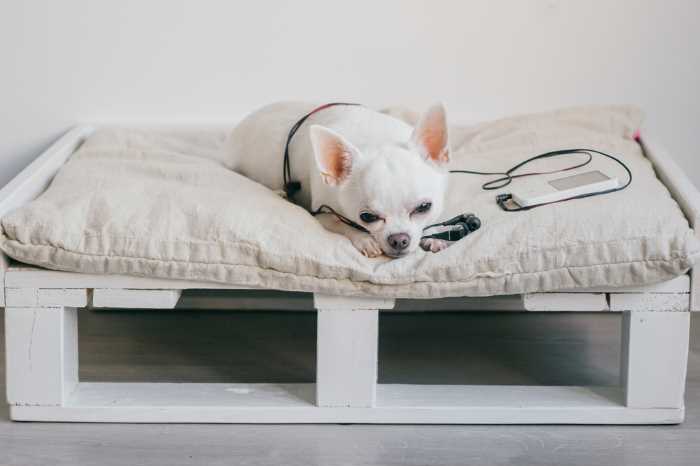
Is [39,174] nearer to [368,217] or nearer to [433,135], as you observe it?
[368,217]

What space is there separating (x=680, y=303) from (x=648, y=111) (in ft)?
3.60

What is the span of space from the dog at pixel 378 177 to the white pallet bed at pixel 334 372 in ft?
0.48

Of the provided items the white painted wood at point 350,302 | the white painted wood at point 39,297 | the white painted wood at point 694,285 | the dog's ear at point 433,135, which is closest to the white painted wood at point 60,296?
the white painted wood at point 39,297

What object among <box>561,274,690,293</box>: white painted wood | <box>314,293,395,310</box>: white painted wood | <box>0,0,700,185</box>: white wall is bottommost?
<box>314,293,395,310</box>: white painted wood

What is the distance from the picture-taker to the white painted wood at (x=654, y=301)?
2025 millimetres

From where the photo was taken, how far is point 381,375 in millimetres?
2340

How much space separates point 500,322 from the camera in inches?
106

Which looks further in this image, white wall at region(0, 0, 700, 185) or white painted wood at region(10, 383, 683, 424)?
white wall at region(0, 0, 700, 185)

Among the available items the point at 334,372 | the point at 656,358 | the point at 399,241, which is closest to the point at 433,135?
the point at 399,241

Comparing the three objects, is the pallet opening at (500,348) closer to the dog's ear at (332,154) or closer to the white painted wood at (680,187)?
the white painted wood at (680,187)

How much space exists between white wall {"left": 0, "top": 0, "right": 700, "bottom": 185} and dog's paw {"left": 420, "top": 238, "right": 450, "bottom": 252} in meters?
0.99

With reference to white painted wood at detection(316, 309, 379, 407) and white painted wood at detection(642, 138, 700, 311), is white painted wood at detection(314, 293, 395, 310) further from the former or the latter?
white painted wood at detection(642, 138, 700, 311)

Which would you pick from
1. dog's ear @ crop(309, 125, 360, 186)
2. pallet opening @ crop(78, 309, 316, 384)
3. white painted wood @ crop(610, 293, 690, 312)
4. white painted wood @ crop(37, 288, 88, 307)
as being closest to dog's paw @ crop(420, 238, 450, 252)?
dog's ear @ crop(309, 125, 360, 186)

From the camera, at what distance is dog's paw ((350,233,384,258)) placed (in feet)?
6.64
